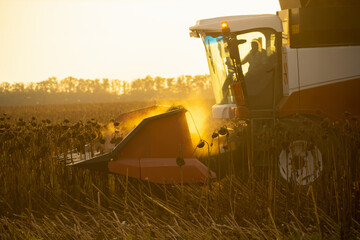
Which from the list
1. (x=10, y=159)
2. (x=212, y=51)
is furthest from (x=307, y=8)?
(x=10, y=159)

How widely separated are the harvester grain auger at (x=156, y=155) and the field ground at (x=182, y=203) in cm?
14

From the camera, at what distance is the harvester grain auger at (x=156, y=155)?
4.06 meters

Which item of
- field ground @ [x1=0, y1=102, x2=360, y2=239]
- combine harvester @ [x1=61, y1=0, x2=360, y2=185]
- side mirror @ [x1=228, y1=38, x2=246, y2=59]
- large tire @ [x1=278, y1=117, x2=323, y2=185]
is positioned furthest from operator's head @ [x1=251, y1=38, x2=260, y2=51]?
field ground @ [x1=0, y1=102, x2=360, y2=239]

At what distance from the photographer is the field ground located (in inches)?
137

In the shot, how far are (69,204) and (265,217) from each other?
1992mm

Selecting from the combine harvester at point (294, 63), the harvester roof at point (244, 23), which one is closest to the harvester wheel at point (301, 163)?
the combine harvester at point (294, 63)

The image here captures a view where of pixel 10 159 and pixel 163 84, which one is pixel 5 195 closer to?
pixel 10 159

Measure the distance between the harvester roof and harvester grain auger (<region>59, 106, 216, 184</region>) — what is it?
2.28 meters

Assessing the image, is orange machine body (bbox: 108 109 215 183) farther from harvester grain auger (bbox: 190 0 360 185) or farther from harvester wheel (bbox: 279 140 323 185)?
harvester grain auger (bbox: 190 0 360 185)

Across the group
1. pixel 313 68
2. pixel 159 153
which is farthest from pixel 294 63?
pixel 159 153

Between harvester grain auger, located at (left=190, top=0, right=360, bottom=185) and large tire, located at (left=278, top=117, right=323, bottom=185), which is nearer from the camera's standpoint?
large tire, located at (left=278, top=117, right=323, bottom=185)

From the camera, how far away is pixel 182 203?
387 centimetres

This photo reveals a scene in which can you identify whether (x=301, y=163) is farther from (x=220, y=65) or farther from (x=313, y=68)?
(x=220, y=65)

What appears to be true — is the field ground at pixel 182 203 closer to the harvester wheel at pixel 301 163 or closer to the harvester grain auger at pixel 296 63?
the harvester wheel at pixel 301 163
